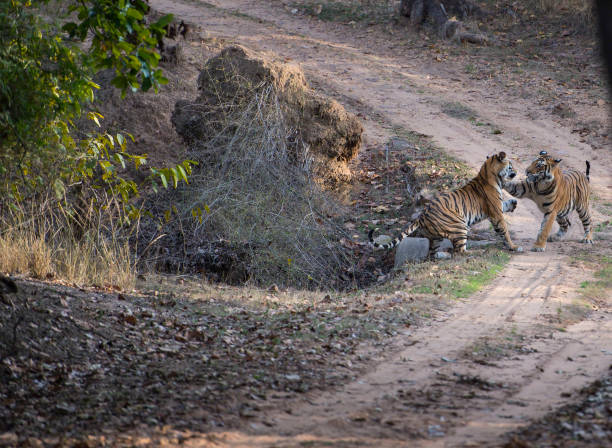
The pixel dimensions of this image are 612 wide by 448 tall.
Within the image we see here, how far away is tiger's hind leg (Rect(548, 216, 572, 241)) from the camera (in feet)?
35.3

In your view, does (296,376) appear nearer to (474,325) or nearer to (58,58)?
(474,325)

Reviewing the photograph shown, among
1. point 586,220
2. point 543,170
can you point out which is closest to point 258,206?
point 543,170

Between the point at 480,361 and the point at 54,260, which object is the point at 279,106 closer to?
the point at 54,260

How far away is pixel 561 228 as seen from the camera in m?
11.0

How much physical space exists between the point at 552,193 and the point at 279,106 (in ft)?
17.5

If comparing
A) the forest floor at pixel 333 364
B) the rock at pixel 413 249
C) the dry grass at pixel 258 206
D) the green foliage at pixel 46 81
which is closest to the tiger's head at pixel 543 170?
the forest floor at pixel 333 364

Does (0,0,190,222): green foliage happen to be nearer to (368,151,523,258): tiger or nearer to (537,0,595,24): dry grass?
(368,151,523,258): tiger

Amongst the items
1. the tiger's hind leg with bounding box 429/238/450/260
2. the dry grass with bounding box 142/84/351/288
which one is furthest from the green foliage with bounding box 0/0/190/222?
the tiger's hind leg with bounding box 429/238/450/260

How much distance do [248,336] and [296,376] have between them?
3.46ft

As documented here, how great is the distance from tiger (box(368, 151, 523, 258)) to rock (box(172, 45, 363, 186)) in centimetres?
354

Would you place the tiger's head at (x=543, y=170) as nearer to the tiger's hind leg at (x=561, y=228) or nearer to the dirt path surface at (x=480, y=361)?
the tiger's hind leg at (x=561, y=228)

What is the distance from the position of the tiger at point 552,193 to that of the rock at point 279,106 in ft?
13.4

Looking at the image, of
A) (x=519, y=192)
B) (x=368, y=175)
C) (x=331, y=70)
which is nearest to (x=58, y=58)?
(x=519, y=192)

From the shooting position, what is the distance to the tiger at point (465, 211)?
10086 millimetres
